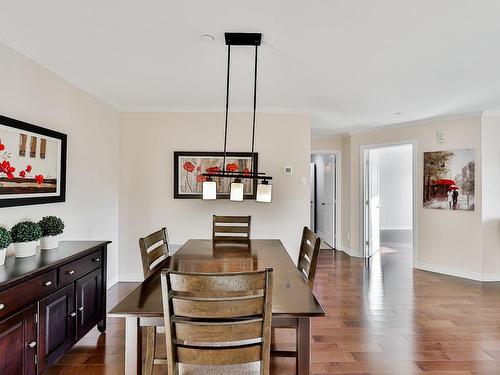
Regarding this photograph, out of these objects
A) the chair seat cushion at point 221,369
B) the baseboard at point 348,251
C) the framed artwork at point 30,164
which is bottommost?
the baseboard at point 348,251

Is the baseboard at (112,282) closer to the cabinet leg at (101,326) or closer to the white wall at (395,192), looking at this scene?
the cabinet leg at (101,326)

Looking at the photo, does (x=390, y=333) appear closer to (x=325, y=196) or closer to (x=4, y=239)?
(x=4, y=239)

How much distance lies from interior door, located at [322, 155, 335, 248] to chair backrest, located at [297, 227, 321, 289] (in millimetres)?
4161

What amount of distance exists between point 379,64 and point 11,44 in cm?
293

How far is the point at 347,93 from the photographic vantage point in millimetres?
3500

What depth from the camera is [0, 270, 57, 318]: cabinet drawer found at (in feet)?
5.40

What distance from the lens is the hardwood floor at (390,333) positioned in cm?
225

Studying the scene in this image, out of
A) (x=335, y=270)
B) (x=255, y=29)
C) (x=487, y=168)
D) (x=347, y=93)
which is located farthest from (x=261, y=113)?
(x=487, y=168)

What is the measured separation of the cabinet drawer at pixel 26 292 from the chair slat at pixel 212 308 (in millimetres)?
1051

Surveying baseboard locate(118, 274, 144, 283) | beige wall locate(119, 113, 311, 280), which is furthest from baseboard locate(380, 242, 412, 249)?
baseboard locate(118, 274, 144, 283)

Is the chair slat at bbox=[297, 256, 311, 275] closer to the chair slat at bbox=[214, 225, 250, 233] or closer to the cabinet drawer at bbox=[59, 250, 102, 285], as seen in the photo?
the chair slat at bbox=[214, 225, 250, 233]

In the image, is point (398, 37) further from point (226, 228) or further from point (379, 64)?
point (226, 228)

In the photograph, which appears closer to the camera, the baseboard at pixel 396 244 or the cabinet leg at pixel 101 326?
the cabinet leg at pixel 101 326

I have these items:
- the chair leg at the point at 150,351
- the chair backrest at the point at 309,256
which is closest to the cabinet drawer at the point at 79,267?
the chair leg at the point at 150,351
